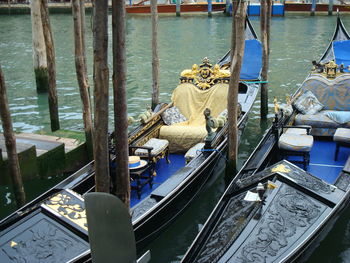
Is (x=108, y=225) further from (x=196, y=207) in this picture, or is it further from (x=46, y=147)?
(x=46, y=147)

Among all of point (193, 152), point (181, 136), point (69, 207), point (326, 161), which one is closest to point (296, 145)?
point (326, 161)

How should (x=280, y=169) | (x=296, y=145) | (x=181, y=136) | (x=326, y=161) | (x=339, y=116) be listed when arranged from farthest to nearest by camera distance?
(x=339, y=116) < (x=181, y=136) < (x=326, y=161) < (x=296, y=145) < (x=280, y=169)

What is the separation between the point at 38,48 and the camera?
7031mm

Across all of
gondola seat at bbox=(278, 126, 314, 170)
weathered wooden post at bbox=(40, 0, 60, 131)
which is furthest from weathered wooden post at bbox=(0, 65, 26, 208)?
gondola seat at bbox=(278, 126, 314, 170)

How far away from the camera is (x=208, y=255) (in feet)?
8.38

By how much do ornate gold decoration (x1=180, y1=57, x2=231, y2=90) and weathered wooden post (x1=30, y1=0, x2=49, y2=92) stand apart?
8.96ft

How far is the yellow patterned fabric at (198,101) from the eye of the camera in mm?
4789

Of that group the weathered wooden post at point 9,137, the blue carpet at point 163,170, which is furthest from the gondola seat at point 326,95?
the weathered wooden post at point 9,137

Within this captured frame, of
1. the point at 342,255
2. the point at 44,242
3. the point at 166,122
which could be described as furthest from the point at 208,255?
the point at 166,122

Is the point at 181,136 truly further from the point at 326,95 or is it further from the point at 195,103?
the point at 326,95

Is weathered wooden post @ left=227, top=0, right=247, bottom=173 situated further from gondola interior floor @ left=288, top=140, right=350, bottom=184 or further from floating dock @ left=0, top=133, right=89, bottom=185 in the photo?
floating dock @ left=0, top=133, right=89, bottom=185

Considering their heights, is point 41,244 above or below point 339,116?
below

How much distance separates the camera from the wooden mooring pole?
7.83 feet

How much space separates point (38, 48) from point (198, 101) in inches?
128
